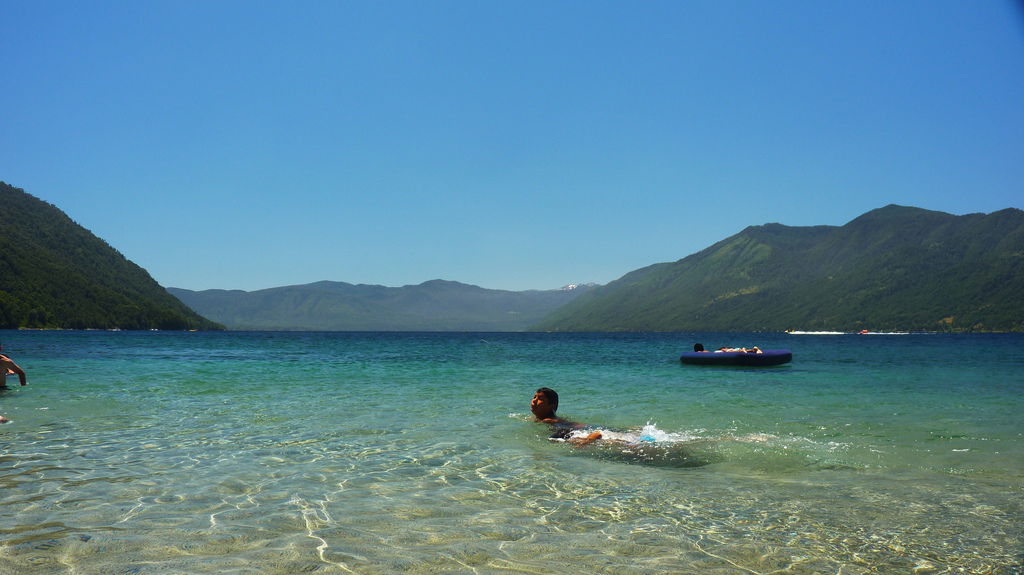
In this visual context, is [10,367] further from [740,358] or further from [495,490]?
[740,358]

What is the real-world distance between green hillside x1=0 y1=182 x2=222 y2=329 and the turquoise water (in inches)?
5124

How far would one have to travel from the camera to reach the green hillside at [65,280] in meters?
120

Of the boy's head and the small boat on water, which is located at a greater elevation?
the boy's head

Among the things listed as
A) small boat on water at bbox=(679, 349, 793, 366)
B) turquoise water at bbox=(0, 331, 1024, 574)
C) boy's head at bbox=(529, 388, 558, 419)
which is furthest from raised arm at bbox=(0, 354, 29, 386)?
small boat on water at bbox=(679, 349, 793, 366)

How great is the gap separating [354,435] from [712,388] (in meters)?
16.5

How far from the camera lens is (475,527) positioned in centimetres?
604

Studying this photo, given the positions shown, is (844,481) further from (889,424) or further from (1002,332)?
(1002,332)

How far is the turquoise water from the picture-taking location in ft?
17.0

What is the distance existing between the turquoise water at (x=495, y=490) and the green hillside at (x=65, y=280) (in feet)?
427

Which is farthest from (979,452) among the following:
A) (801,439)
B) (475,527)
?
(475,527)

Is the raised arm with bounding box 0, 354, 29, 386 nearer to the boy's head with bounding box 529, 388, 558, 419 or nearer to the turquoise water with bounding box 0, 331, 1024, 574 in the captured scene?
the turquoise water with bounding box 0, 331, 1024, 574

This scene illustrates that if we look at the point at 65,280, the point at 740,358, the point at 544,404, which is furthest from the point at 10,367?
the point at 65,280

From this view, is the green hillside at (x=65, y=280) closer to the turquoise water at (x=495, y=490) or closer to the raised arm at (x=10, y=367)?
the raised arm at (x=10, y=367)

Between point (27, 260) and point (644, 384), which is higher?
point (27, 260)
